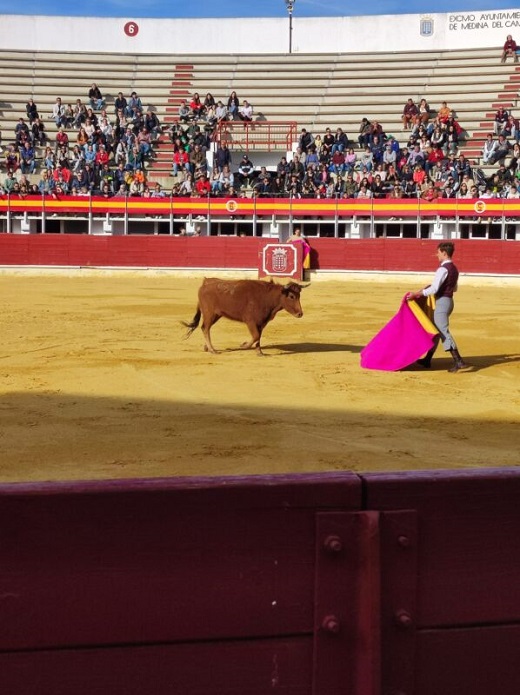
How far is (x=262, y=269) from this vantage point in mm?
21984

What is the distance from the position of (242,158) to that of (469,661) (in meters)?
27.3

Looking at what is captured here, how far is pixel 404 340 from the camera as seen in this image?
28.6ft

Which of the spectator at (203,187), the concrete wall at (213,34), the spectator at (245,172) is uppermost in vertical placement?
the concrete wall at (213,34)

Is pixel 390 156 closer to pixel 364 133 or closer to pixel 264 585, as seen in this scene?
pixel 364 133

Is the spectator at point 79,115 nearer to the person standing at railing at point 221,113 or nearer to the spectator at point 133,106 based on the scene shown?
the spectator at point 133,106

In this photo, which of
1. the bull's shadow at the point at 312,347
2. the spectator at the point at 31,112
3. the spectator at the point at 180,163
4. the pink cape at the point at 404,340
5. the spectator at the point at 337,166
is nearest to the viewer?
the pink cape at the point at 404,340

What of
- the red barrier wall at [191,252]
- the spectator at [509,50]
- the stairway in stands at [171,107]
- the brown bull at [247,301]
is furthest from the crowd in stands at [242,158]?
the brown bull at [247,301]

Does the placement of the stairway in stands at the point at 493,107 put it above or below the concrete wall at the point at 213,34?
below

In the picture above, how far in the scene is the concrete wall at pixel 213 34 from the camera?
33406mm

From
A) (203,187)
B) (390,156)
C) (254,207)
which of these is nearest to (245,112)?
(203,187)

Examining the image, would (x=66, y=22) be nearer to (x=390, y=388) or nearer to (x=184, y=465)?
(x=390, y=388)

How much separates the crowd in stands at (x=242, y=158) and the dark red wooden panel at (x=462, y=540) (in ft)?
→ 72.2

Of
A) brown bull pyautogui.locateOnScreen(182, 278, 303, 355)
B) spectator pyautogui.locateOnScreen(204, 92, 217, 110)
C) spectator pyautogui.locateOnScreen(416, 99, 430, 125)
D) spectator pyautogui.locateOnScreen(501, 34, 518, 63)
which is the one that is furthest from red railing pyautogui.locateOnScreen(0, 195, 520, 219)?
brown bull pyautogui.locateOnScreen(182, 278, 303, 355)

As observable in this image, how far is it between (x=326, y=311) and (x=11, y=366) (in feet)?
21.5
